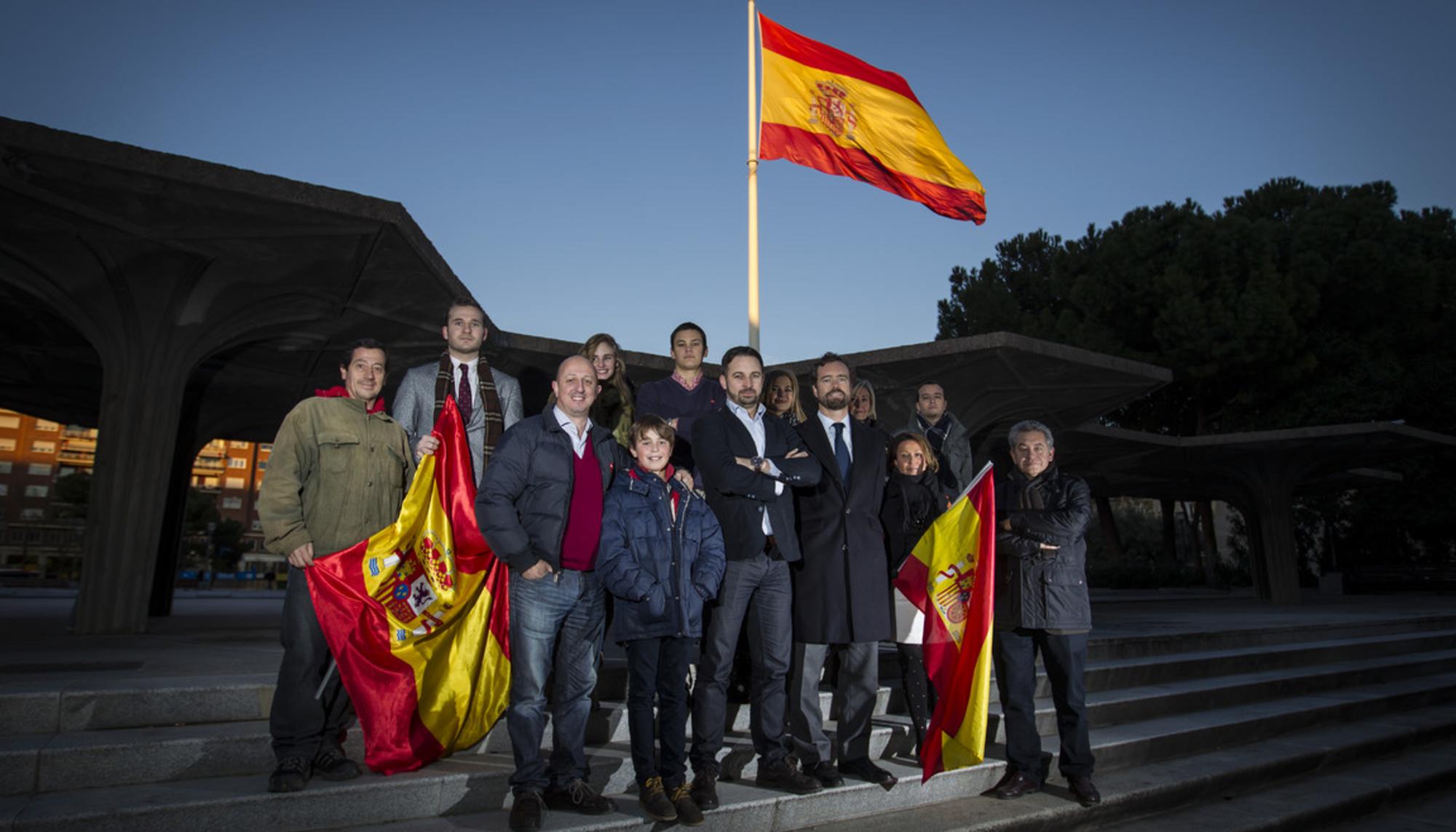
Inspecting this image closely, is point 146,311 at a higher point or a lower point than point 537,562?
higher

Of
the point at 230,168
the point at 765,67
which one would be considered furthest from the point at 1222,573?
the point at 230,168

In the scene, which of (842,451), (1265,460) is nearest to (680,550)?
(842,451)

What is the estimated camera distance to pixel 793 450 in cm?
437

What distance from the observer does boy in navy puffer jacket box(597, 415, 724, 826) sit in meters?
3.72

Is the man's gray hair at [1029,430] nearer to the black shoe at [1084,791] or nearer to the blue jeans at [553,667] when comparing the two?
the black shoe at [1084,791]

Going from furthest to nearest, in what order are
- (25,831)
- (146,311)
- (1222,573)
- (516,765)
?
(1222,573), (146,311), (516,765), (25,831)

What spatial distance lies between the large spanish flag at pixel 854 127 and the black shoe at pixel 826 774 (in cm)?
698

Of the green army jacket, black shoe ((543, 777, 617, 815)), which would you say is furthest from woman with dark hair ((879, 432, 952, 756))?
the green army jacket

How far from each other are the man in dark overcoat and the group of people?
1 centimetres

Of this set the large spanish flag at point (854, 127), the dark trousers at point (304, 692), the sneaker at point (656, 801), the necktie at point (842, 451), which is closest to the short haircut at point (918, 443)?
the necktie at point (842, 451)

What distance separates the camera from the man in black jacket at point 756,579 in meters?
4.05

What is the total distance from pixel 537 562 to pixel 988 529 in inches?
94.7

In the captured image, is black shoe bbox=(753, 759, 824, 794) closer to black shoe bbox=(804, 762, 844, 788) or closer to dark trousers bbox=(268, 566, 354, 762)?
black shoe bbox=(804, 762, 844, 788)

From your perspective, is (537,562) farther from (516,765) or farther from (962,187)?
(962,187)
